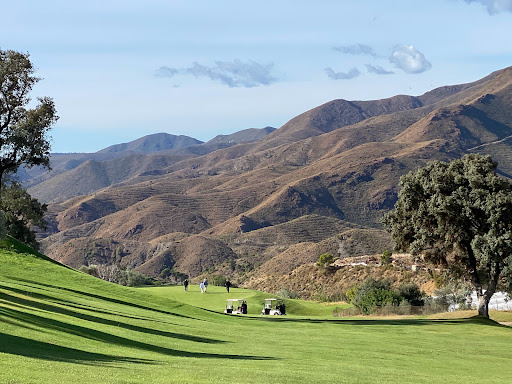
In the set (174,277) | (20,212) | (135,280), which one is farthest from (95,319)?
(174,277)

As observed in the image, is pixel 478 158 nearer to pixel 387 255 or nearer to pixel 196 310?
pixel 196 310

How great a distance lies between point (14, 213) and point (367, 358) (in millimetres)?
46240

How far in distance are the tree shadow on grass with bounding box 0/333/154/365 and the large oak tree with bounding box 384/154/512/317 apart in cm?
2560

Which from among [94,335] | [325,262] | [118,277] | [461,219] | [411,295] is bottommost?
[118,277]

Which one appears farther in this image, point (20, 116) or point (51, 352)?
point (20, 116)

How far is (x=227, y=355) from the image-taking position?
19375 millimetres

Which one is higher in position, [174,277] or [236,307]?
[236,307]

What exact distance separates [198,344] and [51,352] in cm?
729

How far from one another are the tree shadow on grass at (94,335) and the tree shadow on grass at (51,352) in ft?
7.89

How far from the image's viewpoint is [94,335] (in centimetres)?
1883

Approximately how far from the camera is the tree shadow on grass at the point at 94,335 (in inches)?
727

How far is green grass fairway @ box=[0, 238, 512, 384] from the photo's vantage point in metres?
14.3

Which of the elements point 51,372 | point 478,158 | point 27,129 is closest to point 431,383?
point 51,372

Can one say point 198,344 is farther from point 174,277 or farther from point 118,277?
point 174,277
